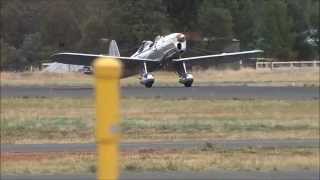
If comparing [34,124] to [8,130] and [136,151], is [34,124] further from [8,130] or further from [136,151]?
[136,151]

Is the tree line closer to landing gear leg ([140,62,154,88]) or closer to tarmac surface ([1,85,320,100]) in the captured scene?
landing gear leg ([140,62,154,88])

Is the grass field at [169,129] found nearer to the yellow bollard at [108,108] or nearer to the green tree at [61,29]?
the green tree at [61,29]

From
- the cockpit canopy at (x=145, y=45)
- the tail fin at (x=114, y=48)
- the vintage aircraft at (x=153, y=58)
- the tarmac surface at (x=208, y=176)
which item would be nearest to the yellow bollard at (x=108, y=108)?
the tail fin at (x=114, y=48)

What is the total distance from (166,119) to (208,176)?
48.0ft

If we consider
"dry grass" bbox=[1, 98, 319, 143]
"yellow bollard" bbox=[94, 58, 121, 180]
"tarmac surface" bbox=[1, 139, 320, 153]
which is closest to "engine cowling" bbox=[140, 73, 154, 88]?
"tarmac surface" bbox=[1, 139, 320, 153]

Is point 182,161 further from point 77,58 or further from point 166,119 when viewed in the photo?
point 166,119

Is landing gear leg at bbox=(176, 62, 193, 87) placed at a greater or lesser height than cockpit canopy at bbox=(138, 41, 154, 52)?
lesser

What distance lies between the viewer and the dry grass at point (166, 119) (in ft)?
75.2

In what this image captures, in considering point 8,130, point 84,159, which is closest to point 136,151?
point 84,159

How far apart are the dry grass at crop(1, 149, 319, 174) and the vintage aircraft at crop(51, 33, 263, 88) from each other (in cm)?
325

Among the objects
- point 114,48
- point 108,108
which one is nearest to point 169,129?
point 114,48

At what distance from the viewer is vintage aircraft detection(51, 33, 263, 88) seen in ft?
35.4

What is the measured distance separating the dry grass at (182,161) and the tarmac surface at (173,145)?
1.09 m

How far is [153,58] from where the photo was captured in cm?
1098
